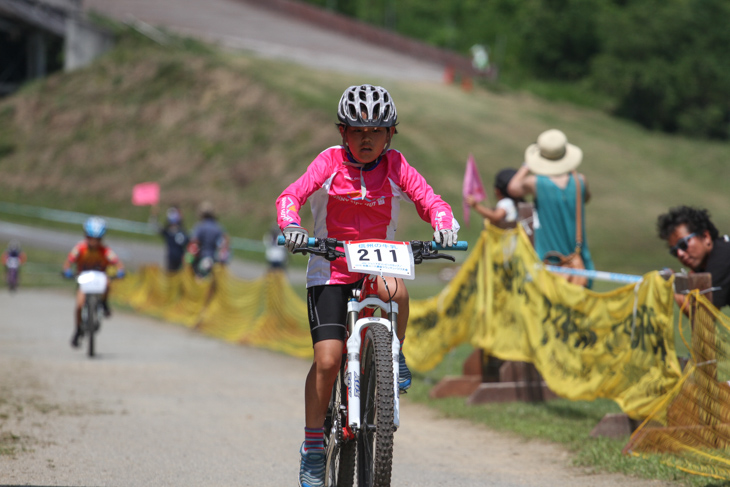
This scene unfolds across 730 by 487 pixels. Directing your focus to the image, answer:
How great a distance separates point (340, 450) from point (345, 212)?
1277 mm

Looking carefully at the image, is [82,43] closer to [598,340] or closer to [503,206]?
[503,206]

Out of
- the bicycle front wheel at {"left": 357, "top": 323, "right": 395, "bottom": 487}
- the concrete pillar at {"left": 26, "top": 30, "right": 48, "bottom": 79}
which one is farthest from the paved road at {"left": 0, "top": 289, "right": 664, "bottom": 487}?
the concrete pillar at {"left": 26, "top": 30, "right": 48, "bottom": 79}

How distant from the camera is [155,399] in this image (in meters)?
9.89

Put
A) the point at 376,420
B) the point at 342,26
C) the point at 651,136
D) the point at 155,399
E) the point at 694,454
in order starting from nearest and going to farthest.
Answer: the point at 376,420, the point at 694,454, the point at 155,399, the point at 651,136, the point at 342,26

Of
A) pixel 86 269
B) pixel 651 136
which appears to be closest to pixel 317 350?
pixel 86 269

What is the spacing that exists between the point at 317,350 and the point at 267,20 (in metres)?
68.4

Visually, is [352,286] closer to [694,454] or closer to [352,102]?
[352,102]

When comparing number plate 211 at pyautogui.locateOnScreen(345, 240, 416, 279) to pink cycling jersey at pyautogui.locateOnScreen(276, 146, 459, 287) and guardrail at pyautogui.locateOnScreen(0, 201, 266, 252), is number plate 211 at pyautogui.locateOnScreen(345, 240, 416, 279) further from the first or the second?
guardrail at pyautogui.locateOnScreen(0, 201, 266, 252)

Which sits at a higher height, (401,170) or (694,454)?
(401,170)

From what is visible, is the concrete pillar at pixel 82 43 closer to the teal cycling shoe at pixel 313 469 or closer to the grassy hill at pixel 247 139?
→ the grassy hill at pixel 247 139

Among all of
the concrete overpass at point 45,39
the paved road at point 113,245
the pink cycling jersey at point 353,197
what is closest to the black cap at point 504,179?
the pink cycling jersey at point 353,197

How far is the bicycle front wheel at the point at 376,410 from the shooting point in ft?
16.0

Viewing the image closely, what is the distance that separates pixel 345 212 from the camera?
5.64m

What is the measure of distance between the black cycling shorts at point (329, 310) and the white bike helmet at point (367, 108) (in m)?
0.85
